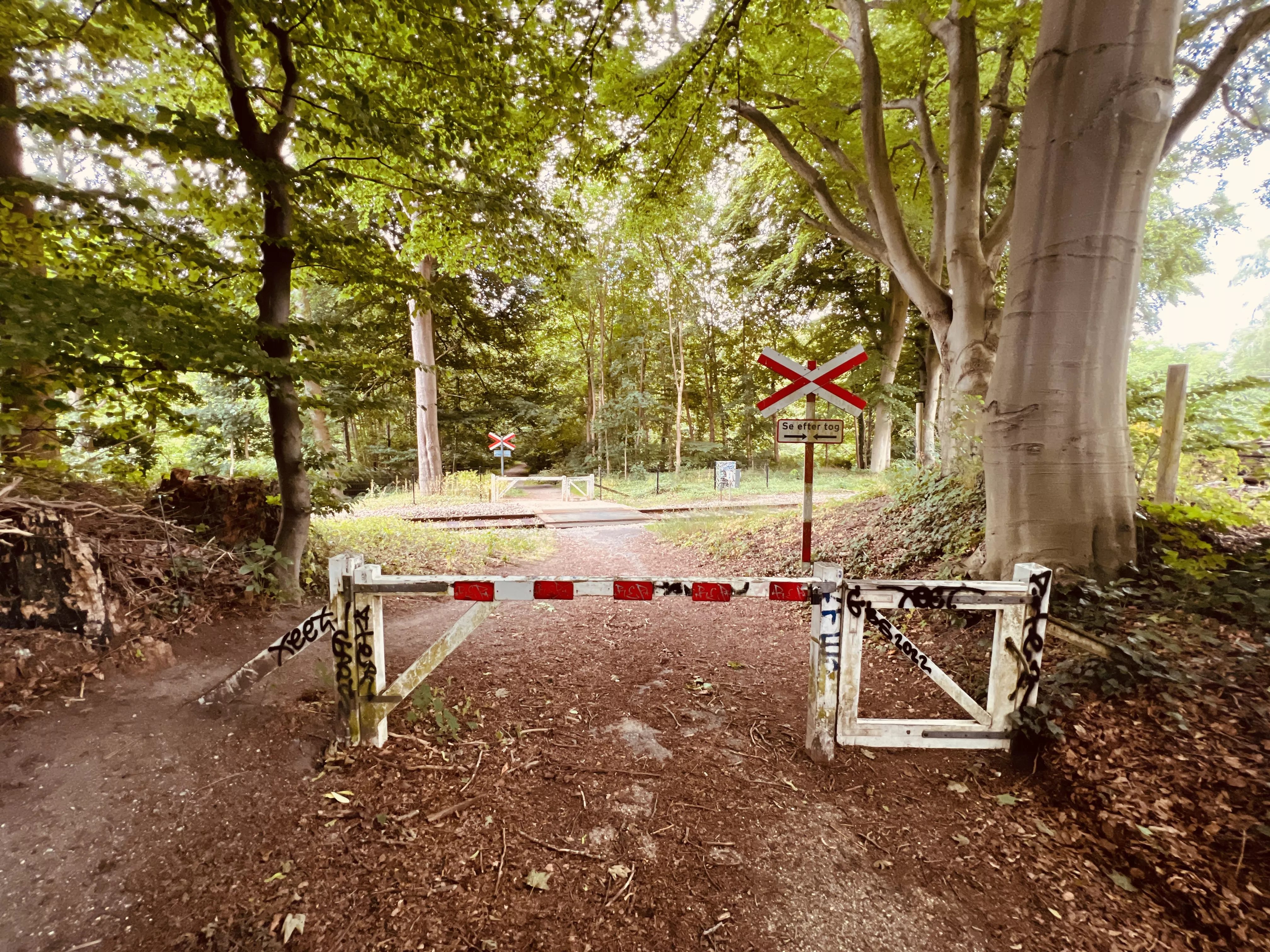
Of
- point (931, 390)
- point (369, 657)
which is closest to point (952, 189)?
point (369, 657)

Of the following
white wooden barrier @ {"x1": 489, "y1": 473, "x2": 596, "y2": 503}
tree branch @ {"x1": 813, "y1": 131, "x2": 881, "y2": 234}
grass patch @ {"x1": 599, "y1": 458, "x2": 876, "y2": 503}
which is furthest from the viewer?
grass patch @ {"x1": 599, "y1": 458, "x2": 876, "y2": 503}

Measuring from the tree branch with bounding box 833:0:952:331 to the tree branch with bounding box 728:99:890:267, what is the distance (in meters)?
0.66

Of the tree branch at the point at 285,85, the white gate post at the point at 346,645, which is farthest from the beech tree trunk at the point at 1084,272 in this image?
the tree branch at the point at 285,85

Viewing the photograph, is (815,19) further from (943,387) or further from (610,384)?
(610,384)

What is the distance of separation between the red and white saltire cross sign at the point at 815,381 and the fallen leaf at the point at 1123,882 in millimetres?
3352

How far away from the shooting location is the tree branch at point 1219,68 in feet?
15.0

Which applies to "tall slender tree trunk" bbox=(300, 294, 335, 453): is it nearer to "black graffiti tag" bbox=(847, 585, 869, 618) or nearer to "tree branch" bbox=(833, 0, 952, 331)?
"tree branch" bbox=(833, 0, 952, 331)

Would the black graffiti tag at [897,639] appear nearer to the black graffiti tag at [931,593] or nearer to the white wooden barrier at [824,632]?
the white wooden barrier at [824,632]

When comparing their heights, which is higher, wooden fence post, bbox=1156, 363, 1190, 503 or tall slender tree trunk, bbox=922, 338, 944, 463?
tall slender tree trunk, bbox=922, 338, 944, 463

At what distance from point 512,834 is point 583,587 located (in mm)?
1191

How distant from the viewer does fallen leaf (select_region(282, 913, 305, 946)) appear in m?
1.87

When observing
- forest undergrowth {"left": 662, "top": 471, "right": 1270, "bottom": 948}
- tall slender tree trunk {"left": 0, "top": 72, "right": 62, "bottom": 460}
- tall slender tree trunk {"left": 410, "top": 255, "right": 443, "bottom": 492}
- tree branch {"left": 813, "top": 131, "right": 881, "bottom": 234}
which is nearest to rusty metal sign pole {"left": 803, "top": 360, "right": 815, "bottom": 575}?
forest undergrowth {"left": 662, "top": 471, "right": 1270, "bottom": 948}

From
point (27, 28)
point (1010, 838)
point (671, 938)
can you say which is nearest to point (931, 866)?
point (1010, 838)

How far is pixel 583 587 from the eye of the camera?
9.12 feet
